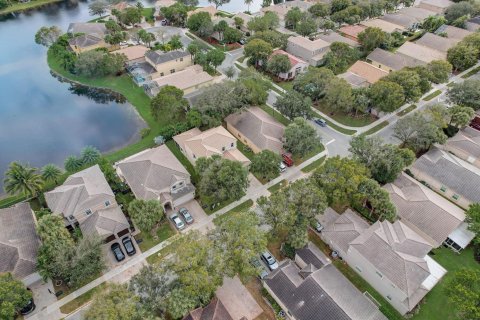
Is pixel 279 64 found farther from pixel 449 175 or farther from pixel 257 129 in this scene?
pixel 449 175

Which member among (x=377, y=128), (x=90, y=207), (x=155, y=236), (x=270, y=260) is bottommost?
(x=377, y=128)

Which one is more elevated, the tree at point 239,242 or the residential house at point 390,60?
the tree at point 239,242

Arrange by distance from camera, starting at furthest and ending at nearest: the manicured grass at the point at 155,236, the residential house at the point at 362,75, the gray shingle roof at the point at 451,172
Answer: the residential house at the point at 362,75, the gray shingle roof at the point at 451,172, the manicured grass at the point at 155,236

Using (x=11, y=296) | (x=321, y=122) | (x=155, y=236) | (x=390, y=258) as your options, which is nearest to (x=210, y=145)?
(x=155, y=236)

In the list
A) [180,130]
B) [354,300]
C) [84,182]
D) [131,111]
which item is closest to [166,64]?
[131,111]

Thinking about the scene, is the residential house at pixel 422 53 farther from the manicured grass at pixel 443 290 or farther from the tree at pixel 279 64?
the manicured grass at pixel 443 290

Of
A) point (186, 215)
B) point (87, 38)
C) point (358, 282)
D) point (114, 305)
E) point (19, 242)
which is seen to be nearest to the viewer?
point (114, 305)

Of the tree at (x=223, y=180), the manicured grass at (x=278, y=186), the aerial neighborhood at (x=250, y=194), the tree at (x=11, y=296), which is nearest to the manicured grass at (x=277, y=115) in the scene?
the aerial neighborhood at (x=250, y=194)
